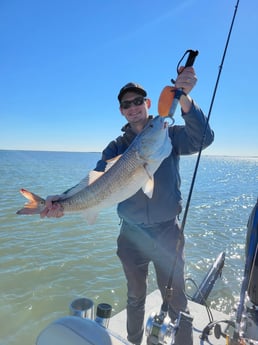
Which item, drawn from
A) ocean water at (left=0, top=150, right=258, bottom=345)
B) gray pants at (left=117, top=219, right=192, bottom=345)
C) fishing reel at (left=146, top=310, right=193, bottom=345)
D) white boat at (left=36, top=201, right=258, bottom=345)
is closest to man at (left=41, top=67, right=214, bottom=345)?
gray pants at (left=117, top=219, right=192, bottom=345)

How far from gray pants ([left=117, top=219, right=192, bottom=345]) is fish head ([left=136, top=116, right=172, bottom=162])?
1.08 meters

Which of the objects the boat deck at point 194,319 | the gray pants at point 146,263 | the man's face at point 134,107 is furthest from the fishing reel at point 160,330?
the man's face at point 134,107

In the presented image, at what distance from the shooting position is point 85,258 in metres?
9.02

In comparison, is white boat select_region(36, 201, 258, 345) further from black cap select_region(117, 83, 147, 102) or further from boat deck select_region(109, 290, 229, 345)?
black cap select_region(117, 83, 147, 102)

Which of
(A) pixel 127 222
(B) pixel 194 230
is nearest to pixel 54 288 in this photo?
(A) pixel 127 222

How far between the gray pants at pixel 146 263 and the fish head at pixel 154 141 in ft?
3.53

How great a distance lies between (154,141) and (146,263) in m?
1.78

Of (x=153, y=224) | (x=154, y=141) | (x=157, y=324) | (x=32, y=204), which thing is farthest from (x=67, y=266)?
(x=154, y=141)

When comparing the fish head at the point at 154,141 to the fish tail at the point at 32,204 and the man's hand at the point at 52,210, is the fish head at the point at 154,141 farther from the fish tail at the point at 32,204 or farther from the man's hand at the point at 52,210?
the fish tail at the point at 32,204

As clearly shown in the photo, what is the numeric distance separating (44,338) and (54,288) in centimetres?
547

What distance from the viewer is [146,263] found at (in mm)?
3885

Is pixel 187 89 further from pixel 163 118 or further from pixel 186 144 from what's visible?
pixel 186 144

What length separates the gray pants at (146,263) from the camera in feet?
11.8

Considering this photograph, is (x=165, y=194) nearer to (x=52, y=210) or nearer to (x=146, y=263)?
(x=146, y=263)
